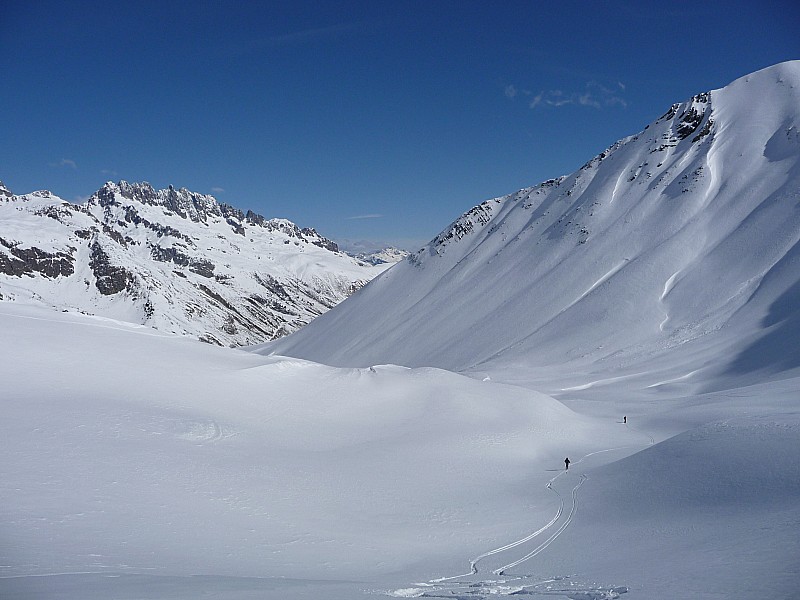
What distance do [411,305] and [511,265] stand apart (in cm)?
2851

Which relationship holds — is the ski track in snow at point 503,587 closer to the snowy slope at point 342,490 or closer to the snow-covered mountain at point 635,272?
the snowy slope at point 342,490

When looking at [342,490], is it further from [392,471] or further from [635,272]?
[635,272]

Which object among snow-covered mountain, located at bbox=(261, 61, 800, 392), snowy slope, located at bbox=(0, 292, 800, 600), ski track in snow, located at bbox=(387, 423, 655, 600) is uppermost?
snow-covered mountain, located at bbox=(261, 61, 800, 392)

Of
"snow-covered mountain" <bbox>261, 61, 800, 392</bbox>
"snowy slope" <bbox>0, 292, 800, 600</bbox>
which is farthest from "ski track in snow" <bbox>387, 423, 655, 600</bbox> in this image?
"snow-covered mountain" <bbox>261, 61, 800, 392</bbox>

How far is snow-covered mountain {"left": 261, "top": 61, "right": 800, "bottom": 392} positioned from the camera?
2872 inches

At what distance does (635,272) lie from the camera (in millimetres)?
93312

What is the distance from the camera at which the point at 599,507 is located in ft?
68.4

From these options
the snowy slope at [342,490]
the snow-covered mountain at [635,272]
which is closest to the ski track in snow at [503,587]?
the snowy slope at [342,490]

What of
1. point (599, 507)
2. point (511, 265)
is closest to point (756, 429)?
point (599, 507)

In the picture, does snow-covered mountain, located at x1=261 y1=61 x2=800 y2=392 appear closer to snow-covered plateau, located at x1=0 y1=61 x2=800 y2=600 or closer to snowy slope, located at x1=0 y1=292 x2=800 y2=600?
snow-covered plateau, located at x1=0 y1=61 x2=800 y2=600

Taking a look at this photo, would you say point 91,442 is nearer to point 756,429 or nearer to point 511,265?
point 756,429

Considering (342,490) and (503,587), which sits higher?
(342,490)

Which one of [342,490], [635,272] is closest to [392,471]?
[342,490]

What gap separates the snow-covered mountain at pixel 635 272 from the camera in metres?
72.9
